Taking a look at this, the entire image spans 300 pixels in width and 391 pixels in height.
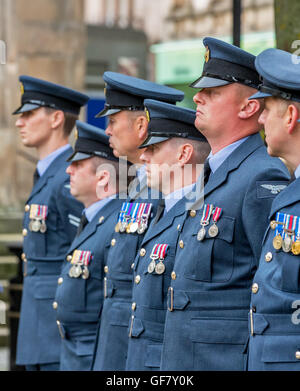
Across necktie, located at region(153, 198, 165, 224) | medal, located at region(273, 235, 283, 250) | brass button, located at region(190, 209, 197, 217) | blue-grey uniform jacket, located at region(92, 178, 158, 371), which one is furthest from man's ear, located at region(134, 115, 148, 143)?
medal, located at region(273, 235, 283, 250)

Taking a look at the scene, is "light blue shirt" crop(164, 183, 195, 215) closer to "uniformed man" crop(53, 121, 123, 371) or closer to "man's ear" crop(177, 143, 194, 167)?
"man's ear" crop(177, 143, 194, 167)

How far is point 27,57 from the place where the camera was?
15805mm

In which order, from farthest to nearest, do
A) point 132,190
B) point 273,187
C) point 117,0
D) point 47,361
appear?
point 117,0 < point 47,361 < point 132,190 < point 273,187

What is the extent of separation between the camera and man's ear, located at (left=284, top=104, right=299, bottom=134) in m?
4.49

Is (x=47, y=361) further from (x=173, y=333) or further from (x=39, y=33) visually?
(x=39, y=33)

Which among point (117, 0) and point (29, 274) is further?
point (117, 0)

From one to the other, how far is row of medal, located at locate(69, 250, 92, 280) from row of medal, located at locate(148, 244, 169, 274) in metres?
1.03

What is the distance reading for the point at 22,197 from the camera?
15.6m

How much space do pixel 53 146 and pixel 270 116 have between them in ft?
10.6

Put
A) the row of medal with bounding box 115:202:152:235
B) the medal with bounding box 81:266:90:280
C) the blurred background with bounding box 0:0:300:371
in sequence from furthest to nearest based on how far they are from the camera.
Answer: the blurred background with bounding box 0:0:300:371 → the medal with bounding box 81:266:90:280 → the row of medal with bounding box 115:202:152:235

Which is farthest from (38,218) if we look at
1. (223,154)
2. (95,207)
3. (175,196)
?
(223,154)

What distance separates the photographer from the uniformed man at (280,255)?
4355mm

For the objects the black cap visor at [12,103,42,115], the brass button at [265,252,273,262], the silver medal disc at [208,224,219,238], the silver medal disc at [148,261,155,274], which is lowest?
the silver medal disc at [148,261,155,274]

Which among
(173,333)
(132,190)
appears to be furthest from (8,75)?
(173,333)
